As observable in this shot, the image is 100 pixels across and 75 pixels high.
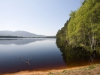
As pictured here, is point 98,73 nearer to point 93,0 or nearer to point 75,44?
point 93,0

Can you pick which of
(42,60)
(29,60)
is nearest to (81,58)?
(42,60)

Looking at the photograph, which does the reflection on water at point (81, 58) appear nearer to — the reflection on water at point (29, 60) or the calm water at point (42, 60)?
the calm water at point (42, 60)

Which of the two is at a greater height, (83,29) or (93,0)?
(93,0)

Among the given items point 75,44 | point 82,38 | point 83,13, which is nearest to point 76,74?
point 83,13

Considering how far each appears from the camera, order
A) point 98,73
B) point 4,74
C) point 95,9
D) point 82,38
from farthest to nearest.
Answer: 1. point 82,38
2. point 95,9
3. point 4,74
4. point 98,73

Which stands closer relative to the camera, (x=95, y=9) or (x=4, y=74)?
(x=4, y=74)

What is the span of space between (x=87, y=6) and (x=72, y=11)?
1901cm

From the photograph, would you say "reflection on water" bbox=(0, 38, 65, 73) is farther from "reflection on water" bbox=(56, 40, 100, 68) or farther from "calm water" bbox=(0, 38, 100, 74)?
"reflection on water" bbox=(56, 40, 100, 68)

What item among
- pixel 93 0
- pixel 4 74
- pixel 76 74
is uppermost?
pixel 93 0

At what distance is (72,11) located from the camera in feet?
181

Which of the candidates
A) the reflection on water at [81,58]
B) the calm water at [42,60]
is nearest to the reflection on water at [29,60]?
the calm water at [42,60]

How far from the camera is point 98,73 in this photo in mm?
11867

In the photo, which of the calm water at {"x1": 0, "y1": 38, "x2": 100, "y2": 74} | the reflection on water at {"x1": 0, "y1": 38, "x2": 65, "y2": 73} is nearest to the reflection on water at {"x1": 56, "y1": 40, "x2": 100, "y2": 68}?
the calm water at {"x1": 0, "y1": 38, "x2": 100, "y2": 74}

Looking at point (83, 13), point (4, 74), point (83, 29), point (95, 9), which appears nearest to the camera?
point (4, 74)
